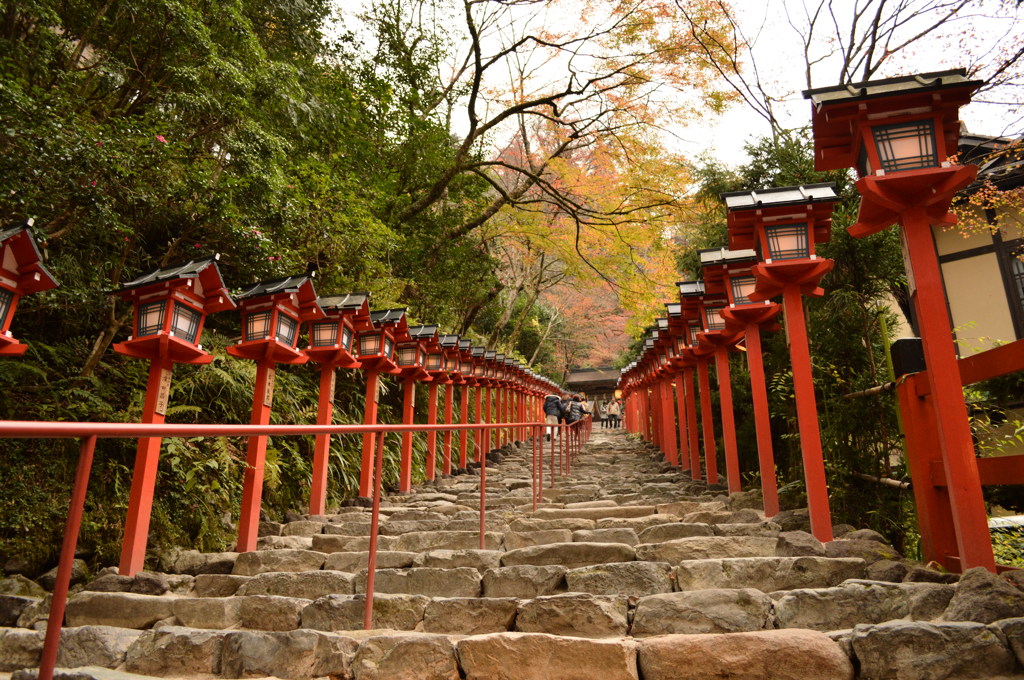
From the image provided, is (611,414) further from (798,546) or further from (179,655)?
(179,655)

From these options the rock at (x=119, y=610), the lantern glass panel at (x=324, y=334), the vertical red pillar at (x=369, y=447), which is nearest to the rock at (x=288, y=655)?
the rock at (x=119, y=610)

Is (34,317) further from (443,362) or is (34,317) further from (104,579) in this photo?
(443,362)

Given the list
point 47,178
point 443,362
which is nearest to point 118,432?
point 47,178

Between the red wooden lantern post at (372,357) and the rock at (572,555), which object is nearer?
the rock at (572,555)

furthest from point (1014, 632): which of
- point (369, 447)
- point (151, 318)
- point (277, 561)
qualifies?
point (369, 447)

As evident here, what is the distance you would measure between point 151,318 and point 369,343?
10.3ft

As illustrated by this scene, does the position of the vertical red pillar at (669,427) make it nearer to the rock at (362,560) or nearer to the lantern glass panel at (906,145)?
the rock at (362,560)

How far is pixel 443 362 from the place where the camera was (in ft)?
33.1

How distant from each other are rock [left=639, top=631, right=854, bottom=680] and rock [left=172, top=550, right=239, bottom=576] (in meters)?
3.42

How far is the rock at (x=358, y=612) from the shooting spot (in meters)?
3.47

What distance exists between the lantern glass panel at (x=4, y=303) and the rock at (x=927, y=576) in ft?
18.9

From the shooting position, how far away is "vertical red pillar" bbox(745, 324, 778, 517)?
5258 millimetres

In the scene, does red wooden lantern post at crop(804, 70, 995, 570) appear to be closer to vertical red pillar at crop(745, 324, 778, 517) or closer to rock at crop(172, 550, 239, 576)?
vertical red pillar at crop(745, 324, 778, 517)

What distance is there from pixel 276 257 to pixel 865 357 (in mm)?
6596
